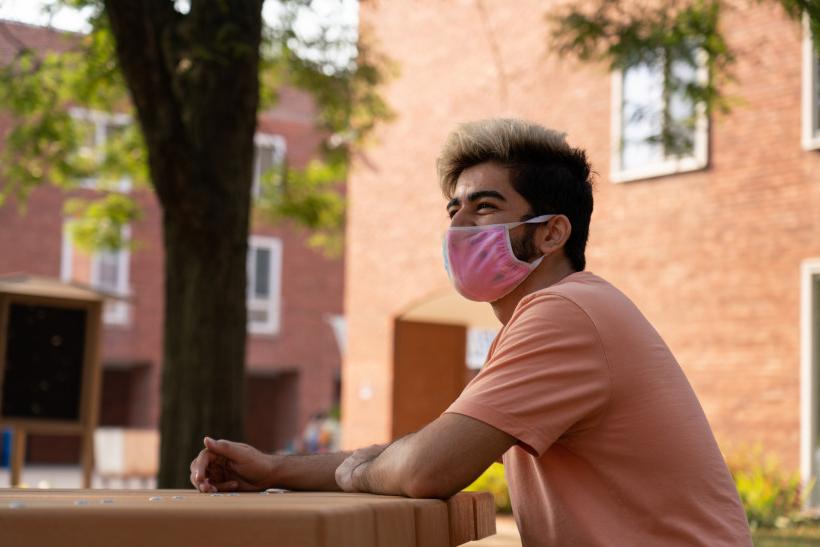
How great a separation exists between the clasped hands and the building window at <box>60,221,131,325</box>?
27.5 metres

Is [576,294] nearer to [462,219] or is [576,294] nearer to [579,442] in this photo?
[579,442]

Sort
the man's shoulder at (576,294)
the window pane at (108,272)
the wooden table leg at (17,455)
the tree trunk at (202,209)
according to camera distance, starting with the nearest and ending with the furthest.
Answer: the man's shoulder at (576,294), the tree trunk at (202,209), the wooden table leg at (17,455), the window pane at (108,272)

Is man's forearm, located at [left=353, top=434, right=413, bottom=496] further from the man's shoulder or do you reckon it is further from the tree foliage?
the tree foliage

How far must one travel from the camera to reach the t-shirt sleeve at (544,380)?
2236 millimetres

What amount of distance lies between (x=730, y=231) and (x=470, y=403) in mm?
12713

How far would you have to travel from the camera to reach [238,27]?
7172 mm

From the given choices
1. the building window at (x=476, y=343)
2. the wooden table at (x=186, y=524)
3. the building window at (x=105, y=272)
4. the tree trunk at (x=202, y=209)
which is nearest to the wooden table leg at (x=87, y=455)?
the tree trunk at (x=202, y=209)

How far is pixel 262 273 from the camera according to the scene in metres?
33.4

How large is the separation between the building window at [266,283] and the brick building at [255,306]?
3cm

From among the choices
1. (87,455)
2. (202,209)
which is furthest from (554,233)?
(87,455)

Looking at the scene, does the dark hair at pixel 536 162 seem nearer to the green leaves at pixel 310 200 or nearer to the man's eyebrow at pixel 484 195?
the man's eyebrow at pixel 484 195

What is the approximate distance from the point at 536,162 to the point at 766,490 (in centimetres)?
1096

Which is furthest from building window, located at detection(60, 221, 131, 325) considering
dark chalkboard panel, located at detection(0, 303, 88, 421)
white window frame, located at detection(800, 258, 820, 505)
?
white window frame, located at detection(800, 258, 820, 505)

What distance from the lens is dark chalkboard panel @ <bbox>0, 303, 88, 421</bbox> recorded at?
10375mm
